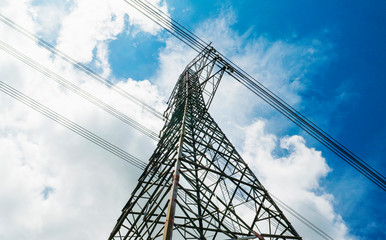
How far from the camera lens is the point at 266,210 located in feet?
19.0

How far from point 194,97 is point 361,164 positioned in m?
9.37

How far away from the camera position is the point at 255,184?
6457 mm

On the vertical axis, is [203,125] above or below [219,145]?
above

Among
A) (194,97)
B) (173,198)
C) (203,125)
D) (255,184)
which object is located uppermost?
(194,97)

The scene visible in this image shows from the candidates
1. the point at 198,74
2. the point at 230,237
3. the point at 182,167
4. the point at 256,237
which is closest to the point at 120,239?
the point at 182,167

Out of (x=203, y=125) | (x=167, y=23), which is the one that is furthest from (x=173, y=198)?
(x=167, y=23)

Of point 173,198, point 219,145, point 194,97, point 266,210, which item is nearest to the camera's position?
point 173,198

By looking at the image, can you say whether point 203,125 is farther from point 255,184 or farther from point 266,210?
point 266,210

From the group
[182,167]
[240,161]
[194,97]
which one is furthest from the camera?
[194,97]

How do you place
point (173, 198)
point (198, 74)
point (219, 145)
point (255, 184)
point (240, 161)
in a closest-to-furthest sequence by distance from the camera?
point (173, 198), point (255, 184), point (240, 161), point (219, 145), point (198, 74)

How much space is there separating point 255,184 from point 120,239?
4.52 m

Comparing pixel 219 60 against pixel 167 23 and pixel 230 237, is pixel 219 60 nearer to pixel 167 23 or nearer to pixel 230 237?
pixel 167 23

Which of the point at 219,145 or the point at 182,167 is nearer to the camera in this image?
the point at 182,167

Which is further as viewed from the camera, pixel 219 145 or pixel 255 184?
pixel 219 145
